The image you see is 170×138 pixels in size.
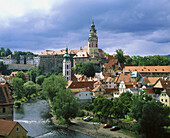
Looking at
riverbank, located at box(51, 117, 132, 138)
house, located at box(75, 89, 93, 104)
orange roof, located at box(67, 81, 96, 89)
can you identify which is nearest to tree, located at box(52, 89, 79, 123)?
riverbank, located at box(51, 117, 132, 138)

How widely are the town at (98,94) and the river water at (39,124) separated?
7.01 ft

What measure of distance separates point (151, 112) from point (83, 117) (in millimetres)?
15965

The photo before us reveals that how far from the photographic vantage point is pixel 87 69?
102 meters

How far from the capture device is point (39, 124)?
4400cm

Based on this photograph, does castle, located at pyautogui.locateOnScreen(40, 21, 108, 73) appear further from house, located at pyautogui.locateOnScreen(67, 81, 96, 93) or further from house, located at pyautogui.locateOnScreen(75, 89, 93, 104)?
house, located at pyautogui.locateOnScreen(75, 89, 93, 104)

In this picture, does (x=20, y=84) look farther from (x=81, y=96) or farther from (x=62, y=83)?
(x=81, y=96)

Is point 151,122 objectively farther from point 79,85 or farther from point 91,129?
point 79,85

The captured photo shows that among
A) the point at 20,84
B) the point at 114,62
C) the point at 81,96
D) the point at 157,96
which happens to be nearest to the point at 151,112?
the point at 157,96

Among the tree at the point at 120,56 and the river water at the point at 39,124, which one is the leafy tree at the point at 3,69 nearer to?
the tree at the point at 120,56

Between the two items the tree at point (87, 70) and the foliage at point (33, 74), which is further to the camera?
the foliage at point (33, 74)

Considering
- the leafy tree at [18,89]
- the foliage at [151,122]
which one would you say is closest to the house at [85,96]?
the leafy tree at [18,89]

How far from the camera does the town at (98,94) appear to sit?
117ft

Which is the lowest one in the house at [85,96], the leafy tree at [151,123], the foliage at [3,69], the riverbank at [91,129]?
the riverbank at [91,129]

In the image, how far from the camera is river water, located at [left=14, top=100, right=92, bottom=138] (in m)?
38.1
